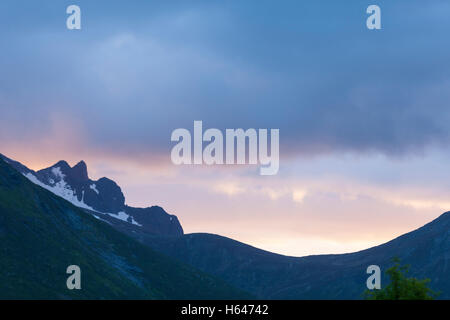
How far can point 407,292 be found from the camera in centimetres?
7200
